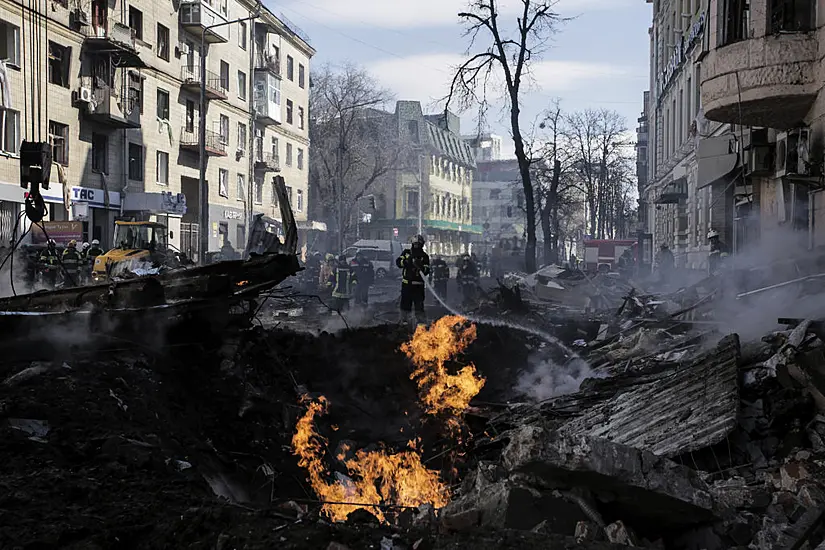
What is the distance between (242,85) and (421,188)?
3112 cm

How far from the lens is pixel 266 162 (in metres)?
47.7

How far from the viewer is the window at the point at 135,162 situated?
34.1 metres

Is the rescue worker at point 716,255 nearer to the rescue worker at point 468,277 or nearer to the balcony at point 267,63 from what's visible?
the rescue worker at point 468,277

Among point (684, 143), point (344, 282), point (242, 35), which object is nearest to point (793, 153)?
point (344, 282)

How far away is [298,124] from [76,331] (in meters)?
48.4

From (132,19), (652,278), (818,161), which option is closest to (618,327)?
(818,161)

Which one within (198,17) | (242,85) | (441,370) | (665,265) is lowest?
(441,370)

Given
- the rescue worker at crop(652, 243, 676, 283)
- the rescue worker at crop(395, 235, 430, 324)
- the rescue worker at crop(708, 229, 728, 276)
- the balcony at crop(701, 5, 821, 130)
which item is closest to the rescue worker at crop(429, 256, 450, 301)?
the rescue worker at crop(708, 229, 728, 276)

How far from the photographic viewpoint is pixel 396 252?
4294 centimetres

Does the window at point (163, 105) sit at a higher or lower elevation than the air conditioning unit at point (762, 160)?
higher

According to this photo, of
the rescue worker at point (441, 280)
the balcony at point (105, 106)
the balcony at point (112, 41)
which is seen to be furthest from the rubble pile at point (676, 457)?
Answer: the balcony at point (112, 41)

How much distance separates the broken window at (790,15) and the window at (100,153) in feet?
87.0

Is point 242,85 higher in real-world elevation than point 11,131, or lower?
higher

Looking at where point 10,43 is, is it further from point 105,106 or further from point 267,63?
point 267,63
